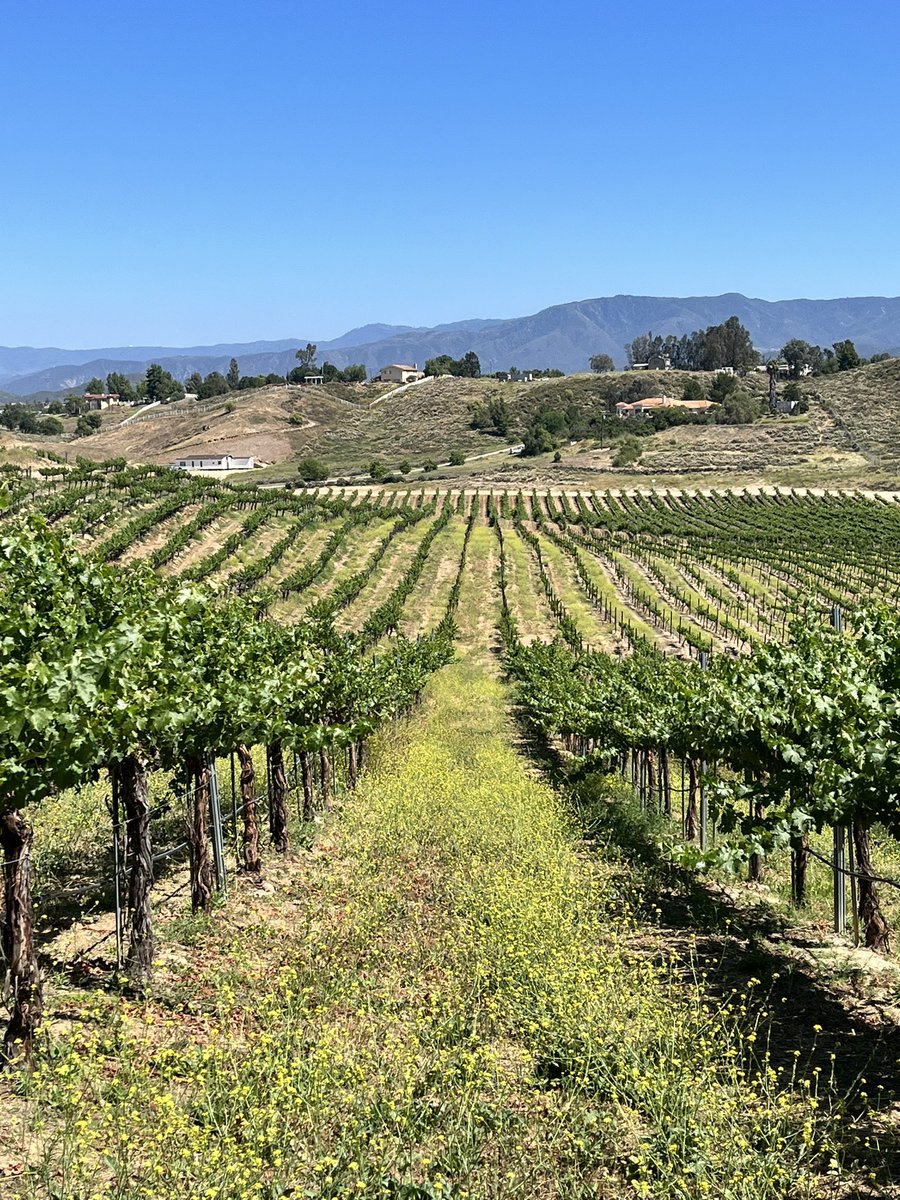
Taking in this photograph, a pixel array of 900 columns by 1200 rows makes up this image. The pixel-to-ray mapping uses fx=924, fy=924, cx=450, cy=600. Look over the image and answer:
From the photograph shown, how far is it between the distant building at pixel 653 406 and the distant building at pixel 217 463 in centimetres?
6381

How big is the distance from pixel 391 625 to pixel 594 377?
494ft

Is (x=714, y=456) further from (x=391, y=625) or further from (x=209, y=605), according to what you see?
(x=209, y=605)

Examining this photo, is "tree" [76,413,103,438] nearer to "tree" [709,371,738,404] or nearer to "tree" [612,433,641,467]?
"tree" [612,433,641,467]

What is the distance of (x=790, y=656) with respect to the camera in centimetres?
1259

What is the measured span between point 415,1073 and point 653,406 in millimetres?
158884

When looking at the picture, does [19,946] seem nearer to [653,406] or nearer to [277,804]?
[277,804]

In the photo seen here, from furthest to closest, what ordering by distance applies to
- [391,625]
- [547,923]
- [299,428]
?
[299,428], [391,625], [547,923]

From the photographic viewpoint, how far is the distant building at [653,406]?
505ft

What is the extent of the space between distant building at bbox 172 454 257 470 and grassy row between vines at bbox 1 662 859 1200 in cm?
12795

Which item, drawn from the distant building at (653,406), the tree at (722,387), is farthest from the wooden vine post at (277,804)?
the tree at (722,387)

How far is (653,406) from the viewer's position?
157250mm

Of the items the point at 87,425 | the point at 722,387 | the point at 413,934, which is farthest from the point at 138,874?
the point at 87,425

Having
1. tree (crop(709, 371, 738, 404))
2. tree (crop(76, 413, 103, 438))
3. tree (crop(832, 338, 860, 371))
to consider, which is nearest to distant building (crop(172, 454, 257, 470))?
tree (crop(76, 413, 103, 438))

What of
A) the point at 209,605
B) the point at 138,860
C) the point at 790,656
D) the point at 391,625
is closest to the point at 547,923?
the point at 138,860
